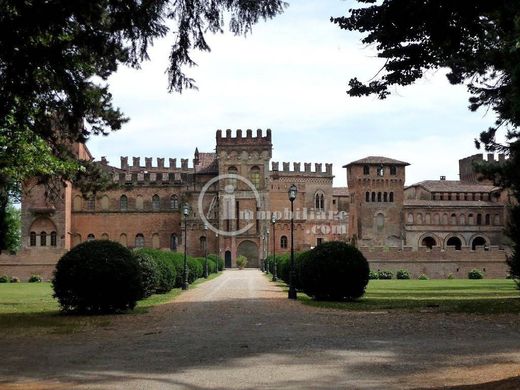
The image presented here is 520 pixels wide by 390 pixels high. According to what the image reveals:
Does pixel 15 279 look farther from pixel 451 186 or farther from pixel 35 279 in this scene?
pixel 451 186

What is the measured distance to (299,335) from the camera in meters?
12.0

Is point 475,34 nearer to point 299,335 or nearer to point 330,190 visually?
point 299,335

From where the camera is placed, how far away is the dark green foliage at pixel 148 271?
2272cm

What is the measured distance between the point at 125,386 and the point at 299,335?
5052 millimetres

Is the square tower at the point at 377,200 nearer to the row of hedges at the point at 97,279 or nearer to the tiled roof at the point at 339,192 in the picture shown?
the tiled roof at the point at 339,192

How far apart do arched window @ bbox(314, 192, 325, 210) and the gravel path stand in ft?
227

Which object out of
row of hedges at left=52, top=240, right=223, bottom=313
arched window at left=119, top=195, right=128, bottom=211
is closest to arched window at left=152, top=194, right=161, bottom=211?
arched window at left=119, top=195, right=128, bottom=211

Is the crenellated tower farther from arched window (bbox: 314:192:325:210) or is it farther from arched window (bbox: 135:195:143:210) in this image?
arched window (bbox: 314:192:325:210)

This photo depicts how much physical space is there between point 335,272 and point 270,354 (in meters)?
11.5

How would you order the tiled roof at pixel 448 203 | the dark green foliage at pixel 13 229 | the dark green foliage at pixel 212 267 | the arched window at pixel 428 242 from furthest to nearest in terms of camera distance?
the tiled roof at pixel 448 203, the arched window at pixel 428 242, the dark green foliage at pixel 13 229, the dark green foliage at pixel 212 267

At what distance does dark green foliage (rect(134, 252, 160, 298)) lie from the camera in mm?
22719

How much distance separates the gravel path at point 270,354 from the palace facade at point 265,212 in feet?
140

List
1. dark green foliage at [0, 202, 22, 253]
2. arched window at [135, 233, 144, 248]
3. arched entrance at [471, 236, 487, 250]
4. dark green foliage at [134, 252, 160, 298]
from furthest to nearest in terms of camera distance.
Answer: arched entrance at [471, 236, 487, 250]
arched window at [135, 233, 144, 248]
dark green foliage at [0, 202, 22, 253]
dark green foliage at [134, 252, 160, 298]

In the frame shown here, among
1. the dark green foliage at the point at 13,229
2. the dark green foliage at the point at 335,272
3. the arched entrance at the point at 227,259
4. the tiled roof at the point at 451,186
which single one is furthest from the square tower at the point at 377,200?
the dark green foliage at the point at 335,272
